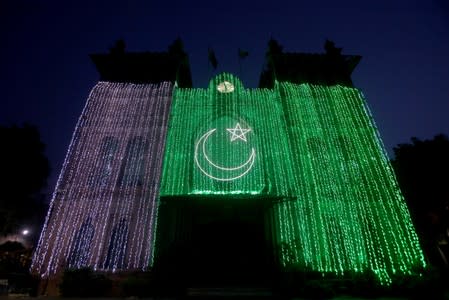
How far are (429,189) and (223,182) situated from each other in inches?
472

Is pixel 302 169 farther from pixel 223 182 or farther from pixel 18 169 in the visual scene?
pixel 18 169

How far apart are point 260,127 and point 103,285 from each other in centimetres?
1046

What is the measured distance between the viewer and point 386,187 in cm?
1380

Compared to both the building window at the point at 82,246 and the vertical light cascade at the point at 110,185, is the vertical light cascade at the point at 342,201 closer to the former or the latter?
the vertical light cascade at the point at 110,185

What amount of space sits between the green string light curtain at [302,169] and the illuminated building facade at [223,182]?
2.2 inches

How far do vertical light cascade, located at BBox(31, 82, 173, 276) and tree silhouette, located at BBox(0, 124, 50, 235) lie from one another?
4.17 meters

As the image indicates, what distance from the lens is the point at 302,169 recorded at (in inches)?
556

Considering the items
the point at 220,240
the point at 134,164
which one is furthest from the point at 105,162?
the point at 220,240

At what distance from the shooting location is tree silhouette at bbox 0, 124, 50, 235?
1540 centimetres

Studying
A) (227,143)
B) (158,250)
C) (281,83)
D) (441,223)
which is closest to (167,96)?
(227,143)

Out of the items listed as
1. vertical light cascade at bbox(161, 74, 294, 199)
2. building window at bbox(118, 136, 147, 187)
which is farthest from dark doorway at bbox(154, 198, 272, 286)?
building window at bbox(118, 136, 147, 187)

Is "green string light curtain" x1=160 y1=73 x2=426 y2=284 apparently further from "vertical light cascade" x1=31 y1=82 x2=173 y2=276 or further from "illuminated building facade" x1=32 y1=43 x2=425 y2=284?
"vertical light cascade" x1=31 y1=82 x2=173 y2=276

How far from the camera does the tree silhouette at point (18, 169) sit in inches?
606

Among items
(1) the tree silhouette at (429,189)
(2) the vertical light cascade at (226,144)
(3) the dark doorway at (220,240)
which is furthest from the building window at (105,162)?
(1) the tree silhouette at (429,189)
